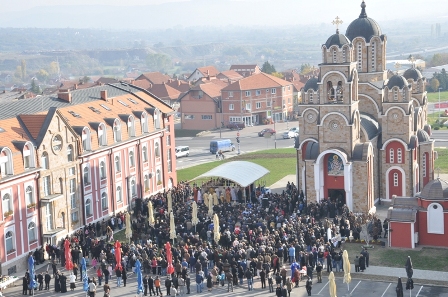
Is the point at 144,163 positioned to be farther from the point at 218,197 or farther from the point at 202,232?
the point at 202,232

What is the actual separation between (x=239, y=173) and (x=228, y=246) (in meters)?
13.5

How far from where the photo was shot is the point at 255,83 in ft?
349

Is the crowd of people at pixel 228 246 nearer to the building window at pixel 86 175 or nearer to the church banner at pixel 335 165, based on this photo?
the church banner at pixel 335 165

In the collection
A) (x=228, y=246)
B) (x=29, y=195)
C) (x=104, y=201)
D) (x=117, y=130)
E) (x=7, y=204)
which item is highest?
(x=117, y=130)

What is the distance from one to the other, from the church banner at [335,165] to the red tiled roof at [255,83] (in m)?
53.6

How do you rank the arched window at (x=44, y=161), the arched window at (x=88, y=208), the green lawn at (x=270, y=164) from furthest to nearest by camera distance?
the green lawn at (x=270, y=164)
the arched window at (x=88, y=208)
the arched window at (x=44, y=161)

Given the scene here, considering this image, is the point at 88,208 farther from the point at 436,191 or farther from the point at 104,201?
the point at 436,191

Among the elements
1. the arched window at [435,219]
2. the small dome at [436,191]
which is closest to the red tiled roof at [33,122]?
the small dome at [436,191]

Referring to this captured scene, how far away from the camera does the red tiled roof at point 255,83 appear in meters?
103

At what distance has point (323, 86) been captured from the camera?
162 feet

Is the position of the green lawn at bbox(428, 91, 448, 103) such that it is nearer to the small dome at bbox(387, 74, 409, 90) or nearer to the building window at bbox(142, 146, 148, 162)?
the small dome at bbox(387, 74, 409, 90)

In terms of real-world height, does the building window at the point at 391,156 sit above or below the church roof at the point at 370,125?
below

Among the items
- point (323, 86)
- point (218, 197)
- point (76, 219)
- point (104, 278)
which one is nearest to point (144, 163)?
point (218, 197)

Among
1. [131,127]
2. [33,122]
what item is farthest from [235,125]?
[33,122]
